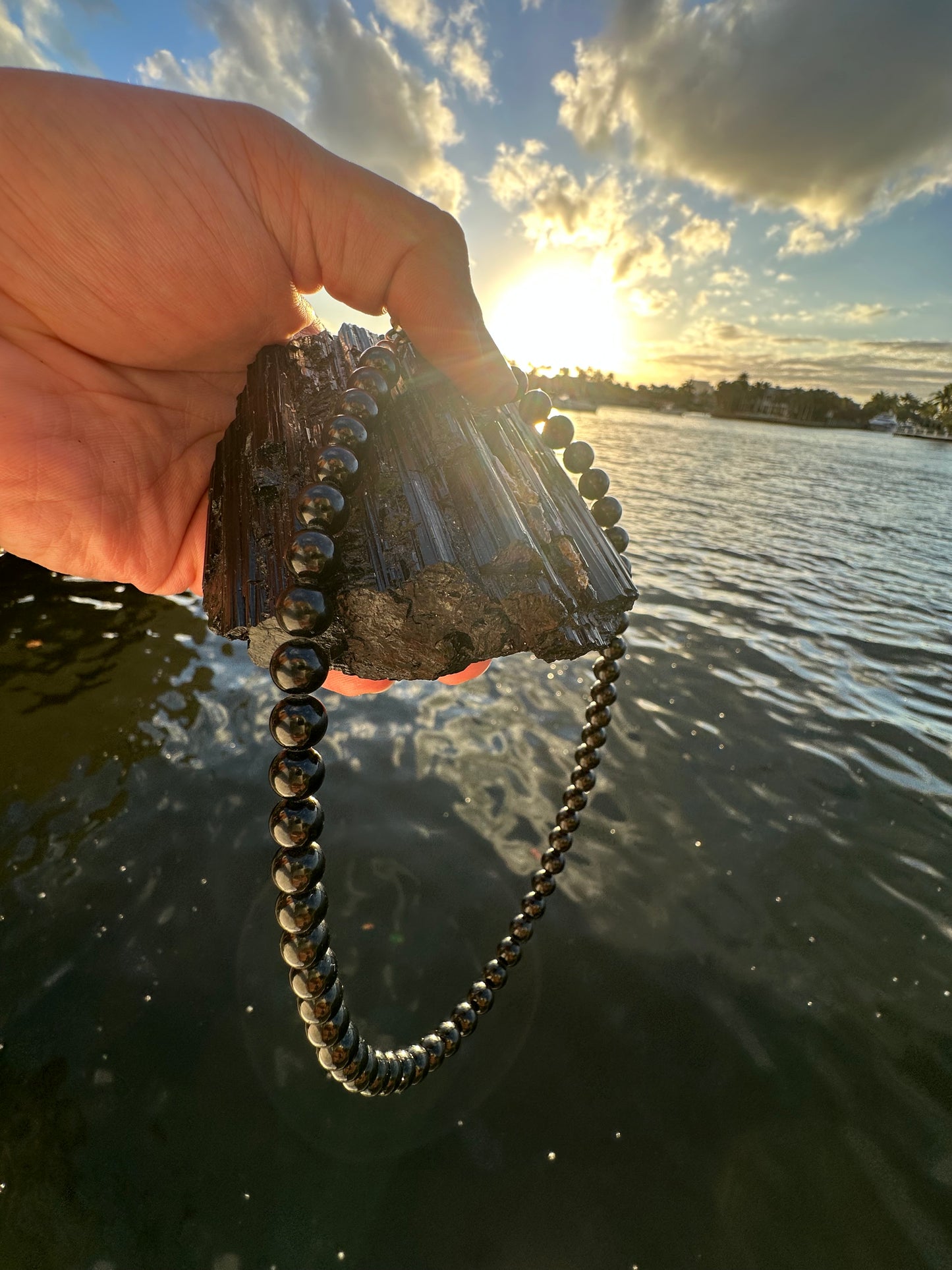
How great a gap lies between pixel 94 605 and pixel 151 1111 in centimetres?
575

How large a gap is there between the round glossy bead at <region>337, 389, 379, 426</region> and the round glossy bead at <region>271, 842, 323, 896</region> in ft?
3.83

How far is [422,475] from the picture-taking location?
170 cm

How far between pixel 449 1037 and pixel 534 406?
2.41 metres

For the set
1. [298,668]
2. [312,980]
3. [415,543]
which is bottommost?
[312,980]

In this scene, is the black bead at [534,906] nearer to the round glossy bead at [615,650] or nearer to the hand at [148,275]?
the round glossy bead at [615,650]

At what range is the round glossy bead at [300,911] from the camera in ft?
5.10

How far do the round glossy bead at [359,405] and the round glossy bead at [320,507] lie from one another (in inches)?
10.7

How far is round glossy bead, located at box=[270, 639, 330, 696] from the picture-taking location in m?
1.39

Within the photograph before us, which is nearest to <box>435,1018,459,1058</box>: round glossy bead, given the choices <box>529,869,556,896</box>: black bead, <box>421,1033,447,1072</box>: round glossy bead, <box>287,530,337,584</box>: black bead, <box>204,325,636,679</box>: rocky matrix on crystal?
<box>421,1033,447,1072</box>: round glossy bead

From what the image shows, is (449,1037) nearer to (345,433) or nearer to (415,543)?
(415,543)

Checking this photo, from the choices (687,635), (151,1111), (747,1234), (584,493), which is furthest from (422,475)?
(687,635)

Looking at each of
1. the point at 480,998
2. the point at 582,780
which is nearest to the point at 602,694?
the point at 582,780

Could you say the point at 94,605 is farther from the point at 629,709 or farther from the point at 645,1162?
the point at 645,1162

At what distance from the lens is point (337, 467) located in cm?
148
